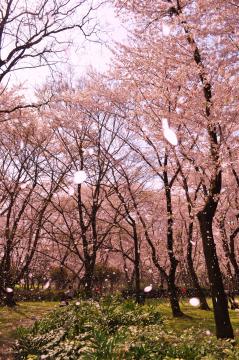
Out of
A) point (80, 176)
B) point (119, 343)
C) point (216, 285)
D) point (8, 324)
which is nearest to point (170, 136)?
point (216, 285)

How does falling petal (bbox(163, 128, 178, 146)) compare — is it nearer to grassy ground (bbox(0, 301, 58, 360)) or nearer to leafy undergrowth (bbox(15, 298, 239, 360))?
leafy undergrowth (bbox(15, 298, 239, 360))

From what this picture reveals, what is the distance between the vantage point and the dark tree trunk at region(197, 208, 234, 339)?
10039 mm

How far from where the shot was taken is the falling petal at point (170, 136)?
13.5 metres

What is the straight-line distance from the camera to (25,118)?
759 inches

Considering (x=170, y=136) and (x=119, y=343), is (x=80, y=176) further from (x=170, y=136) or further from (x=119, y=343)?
(x=119, y=343)

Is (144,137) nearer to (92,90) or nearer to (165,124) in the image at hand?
(165,124)

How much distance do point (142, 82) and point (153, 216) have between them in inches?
597

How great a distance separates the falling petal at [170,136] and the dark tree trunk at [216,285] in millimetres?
3483

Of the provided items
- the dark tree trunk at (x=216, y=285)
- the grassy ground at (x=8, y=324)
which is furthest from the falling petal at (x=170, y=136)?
the grassy ground at (x=8, y=324)

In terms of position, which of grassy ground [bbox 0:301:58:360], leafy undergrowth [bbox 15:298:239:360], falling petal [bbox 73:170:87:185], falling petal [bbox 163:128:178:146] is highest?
falling petal [bbox 73:170:87:185]

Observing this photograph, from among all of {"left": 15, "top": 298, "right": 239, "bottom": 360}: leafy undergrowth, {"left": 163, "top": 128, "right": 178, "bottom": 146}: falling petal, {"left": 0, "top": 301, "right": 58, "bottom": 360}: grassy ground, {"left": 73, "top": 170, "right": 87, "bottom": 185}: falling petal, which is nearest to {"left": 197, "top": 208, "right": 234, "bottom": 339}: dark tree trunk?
{"left": 15, "top": 298, "right": 239, "bottom": 360}: leafy undergrowth

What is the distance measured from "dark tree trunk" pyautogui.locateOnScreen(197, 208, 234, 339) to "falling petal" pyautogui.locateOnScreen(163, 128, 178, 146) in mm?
3483

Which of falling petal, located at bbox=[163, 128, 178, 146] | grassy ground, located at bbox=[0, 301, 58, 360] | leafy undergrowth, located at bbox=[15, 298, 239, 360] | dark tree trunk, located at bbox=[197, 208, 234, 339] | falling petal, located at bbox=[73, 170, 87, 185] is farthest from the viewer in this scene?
falling petal, located at bbox=[73, 170, 87, 185]

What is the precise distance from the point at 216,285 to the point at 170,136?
5.54 metres
